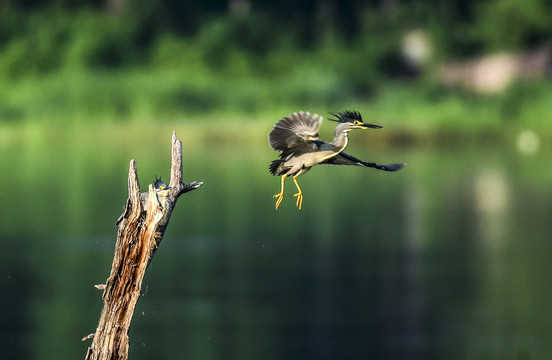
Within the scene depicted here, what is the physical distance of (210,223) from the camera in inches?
1107

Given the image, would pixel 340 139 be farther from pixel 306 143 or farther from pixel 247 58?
pixel 247 58

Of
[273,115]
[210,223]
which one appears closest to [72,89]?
[273,115]

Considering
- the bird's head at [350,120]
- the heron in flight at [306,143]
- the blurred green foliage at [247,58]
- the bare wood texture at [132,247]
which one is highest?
the blurred green foliage at [247,58]

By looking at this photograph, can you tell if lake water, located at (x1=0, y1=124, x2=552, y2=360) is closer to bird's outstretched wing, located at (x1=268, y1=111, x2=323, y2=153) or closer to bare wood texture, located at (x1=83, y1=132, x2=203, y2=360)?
bare wood texture, located at (x1=83, y1=132, x2=203, y2=360)

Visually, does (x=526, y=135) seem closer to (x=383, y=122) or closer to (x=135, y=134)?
(x=383, y=122)

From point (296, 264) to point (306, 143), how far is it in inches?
624

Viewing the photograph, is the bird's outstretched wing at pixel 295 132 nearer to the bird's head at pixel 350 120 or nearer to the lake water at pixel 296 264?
the bird's head at pixel 350 120

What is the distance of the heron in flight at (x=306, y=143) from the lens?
280 inches

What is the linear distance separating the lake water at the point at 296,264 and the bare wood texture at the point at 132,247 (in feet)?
26.4

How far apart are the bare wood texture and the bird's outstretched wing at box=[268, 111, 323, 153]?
2.27ft

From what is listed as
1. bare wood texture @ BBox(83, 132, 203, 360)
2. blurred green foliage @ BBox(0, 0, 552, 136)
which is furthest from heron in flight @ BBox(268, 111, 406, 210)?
blurred green foliage @ BBox(0, 0, 552, 136)

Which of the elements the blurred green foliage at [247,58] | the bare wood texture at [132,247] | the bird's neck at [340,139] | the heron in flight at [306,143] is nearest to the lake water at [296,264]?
the blurred green foliage at [247,58]

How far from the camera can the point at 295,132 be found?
23.5ft

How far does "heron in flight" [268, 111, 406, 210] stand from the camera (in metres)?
7.10
